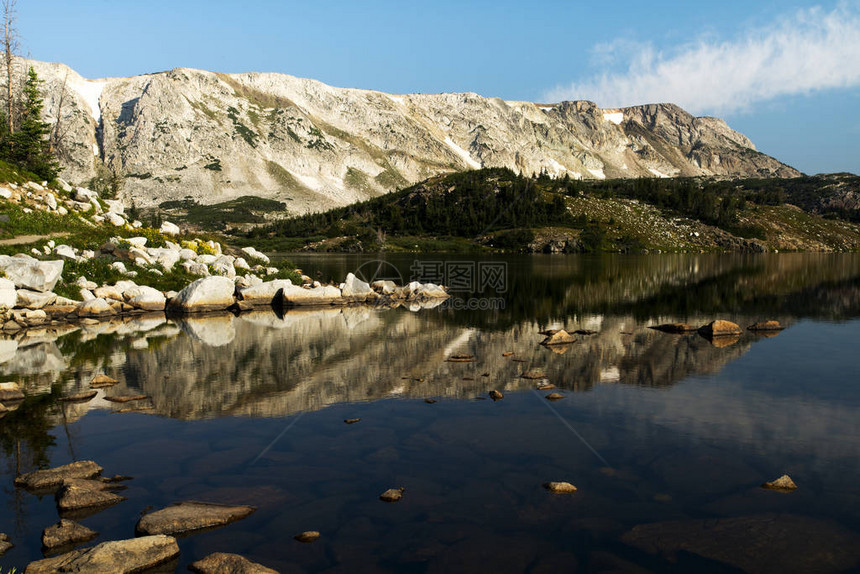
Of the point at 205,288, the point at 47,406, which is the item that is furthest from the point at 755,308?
the point at 47,406

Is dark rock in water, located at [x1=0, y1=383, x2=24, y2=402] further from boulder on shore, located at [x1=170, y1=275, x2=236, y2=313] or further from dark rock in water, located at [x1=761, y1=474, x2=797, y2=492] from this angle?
dark rock in water, located at [x1=761, y1=474, x2=797, y2=492]

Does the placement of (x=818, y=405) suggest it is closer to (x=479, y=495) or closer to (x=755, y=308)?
(x=479, y=495)

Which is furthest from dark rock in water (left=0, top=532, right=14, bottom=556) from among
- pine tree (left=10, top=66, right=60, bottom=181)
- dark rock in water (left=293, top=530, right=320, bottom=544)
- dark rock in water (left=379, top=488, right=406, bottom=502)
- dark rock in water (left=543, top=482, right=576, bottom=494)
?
pine tree (left=10, top=66, right=60, bottom=181)

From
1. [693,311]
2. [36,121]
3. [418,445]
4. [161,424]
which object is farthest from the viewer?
[36,121]

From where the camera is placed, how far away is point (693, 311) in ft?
146

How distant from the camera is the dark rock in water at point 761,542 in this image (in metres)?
9.98

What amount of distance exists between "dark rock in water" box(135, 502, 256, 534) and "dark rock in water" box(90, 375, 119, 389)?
44.1 feet

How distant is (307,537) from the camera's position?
10.9 m

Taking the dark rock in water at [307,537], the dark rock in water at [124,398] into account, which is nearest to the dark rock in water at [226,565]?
the dark rock in water at [307,537]

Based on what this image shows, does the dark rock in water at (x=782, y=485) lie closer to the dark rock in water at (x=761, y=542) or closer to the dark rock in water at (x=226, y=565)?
the dark rock in water at (x=761, y=542)

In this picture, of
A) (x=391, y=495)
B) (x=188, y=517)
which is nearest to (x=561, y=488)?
(x=391, y=495)

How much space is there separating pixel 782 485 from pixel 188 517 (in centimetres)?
1367

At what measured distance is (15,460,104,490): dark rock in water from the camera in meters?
13.4

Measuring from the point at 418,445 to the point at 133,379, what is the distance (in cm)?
1504
